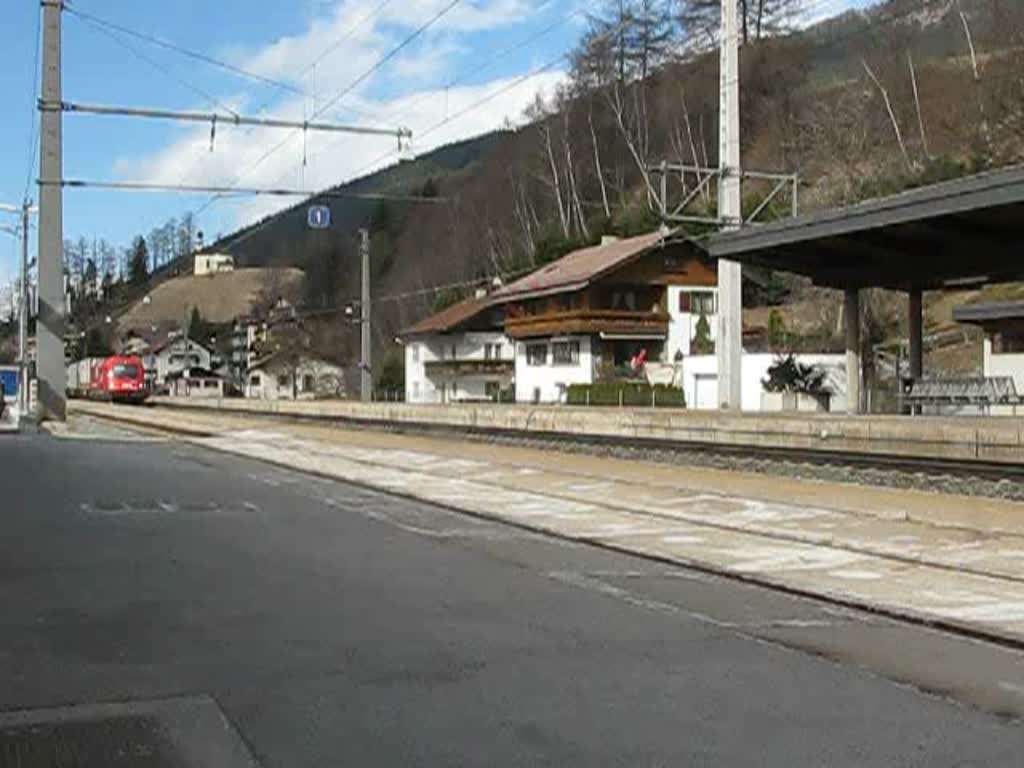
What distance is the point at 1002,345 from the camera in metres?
46.7

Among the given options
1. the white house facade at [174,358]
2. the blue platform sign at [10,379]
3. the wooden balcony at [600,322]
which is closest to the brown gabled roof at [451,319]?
the wooden balcony at [600,322]

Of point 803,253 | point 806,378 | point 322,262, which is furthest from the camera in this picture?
point 322,262

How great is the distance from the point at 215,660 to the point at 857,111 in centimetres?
8316

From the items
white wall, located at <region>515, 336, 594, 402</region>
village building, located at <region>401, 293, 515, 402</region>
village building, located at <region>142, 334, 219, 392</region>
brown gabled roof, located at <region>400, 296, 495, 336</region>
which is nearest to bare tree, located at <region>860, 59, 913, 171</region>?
white wall, located at <region>515, 336, 594, 402</region>

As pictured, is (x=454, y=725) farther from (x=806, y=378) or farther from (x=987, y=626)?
(x=806, y=378)

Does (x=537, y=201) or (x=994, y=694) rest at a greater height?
(x=537, y=201)

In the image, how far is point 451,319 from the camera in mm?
94562

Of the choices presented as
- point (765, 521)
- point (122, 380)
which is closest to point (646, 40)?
point (122, 380)

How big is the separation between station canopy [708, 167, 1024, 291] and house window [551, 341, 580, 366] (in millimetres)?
36727

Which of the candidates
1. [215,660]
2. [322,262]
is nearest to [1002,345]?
[215,660]

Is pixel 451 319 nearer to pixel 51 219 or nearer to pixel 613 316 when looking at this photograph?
pixel 613 316

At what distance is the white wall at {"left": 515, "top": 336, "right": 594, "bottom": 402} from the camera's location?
7300 cm

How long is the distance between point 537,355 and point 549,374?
2.77 m

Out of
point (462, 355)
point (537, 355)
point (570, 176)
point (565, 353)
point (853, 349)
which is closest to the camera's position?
point (853, 349)
